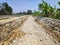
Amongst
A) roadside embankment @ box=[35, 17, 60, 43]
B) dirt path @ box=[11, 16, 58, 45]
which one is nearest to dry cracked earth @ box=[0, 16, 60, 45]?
dirt path @ box=[11, 16, 58, 45]

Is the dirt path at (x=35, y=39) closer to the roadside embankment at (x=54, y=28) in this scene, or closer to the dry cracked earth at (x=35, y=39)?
the dry cracked earth at (x=35, y=39)

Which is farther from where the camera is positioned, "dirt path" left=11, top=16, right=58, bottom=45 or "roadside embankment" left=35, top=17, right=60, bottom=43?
"roadside embankment" left=35, top=17, right=60, bottom=43

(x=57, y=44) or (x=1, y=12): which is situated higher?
(x=57, y=44)

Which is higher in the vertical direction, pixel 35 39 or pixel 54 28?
pixel 35 39

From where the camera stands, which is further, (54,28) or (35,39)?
(54,28)

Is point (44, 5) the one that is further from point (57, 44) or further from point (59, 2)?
point (57, 44)

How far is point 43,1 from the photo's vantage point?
60312 mm

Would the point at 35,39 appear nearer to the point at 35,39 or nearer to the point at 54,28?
the point at 35,39

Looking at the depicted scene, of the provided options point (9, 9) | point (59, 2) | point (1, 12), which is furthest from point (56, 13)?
point (9, 9)

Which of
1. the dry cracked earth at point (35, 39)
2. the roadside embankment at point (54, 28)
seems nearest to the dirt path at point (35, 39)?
the dry cracked earth at point (35, 39)

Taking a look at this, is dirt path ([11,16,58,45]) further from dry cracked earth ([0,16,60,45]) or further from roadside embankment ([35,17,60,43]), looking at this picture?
roadside embankment ([35,17,60,43])

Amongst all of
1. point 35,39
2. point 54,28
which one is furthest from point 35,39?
point 54,28

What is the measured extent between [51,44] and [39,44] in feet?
2.38

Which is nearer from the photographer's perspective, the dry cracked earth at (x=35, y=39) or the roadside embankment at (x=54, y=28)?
the dry cracked earth at (x=35, y=39)
